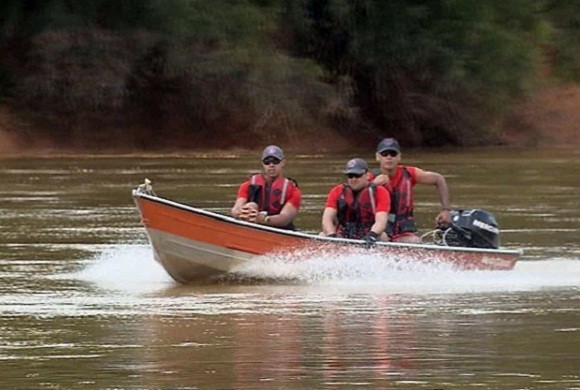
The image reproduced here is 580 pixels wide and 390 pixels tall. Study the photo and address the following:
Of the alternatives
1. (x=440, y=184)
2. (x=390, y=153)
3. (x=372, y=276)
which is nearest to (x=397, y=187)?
(x=390, y=153)

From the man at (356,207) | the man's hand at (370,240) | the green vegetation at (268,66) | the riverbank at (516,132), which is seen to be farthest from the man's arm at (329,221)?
the green vegetation at (268,66)

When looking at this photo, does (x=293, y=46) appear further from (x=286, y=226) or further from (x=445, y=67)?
(x=286, y=226)

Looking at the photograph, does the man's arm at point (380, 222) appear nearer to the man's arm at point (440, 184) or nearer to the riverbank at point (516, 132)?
the man's arm at point (440, 184)

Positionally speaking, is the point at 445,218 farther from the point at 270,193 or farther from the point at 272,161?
the point at 272,161

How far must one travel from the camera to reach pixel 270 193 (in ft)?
55.7

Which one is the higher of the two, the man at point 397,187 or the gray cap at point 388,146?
the gray cap at point 388,146

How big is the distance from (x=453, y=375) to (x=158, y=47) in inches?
1441

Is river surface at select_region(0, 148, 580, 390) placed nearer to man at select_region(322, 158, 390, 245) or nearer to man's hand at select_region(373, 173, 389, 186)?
man at select_region(322, 158, 390, 245)

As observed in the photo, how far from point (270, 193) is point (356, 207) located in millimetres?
811

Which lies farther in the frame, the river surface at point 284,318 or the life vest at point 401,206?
the life vest at point 401,206

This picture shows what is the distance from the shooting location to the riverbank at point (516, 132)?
45.6m

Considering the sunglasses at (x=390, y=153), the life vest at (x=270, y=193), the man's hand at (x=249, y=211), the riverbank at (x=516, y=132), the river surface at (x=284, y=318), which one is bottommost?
the river surface at (x=284, y=318)

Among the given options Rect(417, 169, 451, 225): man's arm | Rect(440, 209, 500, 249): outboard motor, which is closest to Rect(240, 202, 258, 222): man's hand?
Rect(417, 169, 451, 225): man's arm

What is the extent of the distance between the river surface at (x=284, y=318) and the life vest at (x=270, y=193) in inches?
27.3
